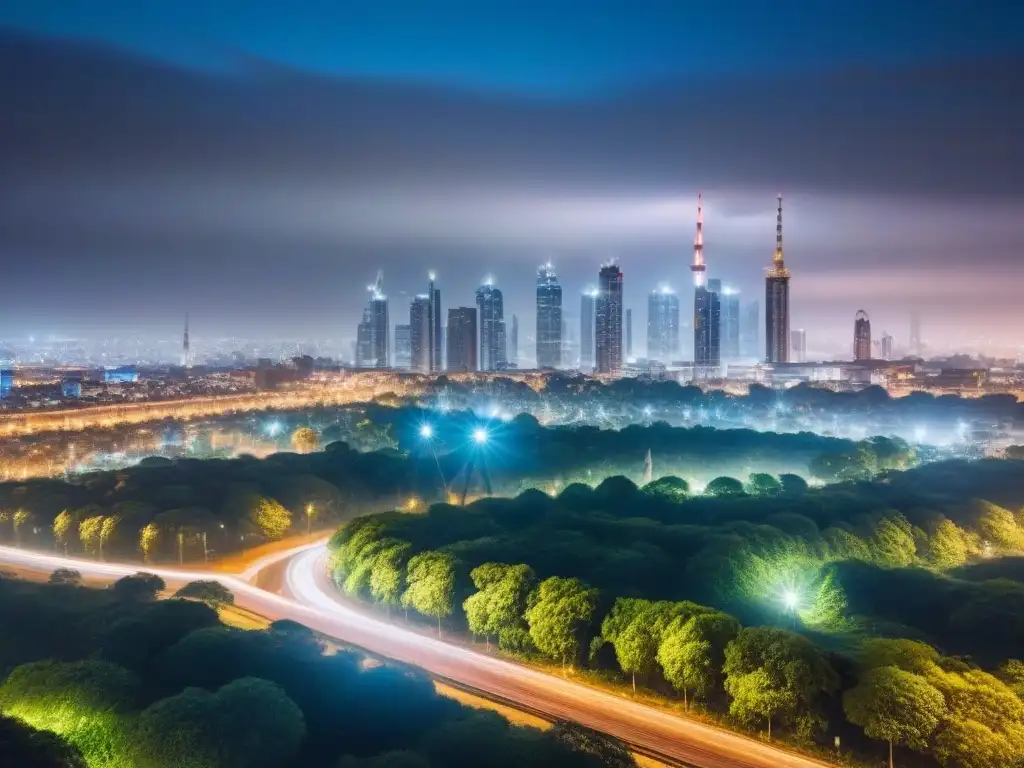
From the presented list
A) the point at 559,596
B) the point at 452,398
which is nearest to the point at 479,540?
the point at 559,596

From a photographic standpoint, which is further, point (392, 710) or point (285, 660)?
point (285, 660)

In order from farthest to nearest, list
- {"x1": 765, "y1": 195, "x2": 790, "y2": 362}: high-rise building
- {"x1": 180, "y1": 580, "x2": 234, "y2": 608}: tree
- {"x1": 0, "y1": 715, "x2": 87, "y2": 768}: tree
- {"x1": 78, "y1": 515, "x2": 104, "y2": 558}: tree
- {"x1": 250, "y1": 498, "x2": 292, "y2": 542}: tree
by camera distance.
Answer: {"x1": 765, "y1": 195, "x2": 790, "y2": 362}: high-rise building < {"x1": 250, "y1": 498, "x2": 292, "y2": 542}: tree < {"x1": 78, "y1": 515, "x2": 104, "y2": 558}: tree < {"x1": 180, "y1": 580, "x2": 234, "y2": 608}: tree < {"x1": 0, "y1": 715, "x2": 87, "y2": 768}: tree

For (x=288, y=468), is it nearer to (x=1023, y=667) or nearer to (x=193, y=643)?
(x=193, y=643)

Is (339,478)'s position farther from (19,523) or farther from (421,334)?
(421,334)

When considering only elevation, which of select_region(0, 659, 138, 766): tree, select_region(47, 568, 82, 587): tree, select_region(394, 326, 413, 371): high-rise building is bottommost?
select_region(47, 568, 82, 587): tree

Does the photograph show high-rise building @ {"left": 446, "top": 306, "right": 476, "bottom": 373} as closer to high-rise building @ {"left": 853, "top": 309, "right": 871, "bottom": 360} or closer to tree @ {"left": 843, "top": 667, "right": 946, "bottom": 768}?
high-rise building @ {"left": 853, "top": 309, "right": 871, "bottom": 360}

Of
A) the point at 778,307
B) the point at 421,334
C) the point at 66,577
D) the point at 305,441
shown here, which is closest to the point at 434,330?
the point at 421,334

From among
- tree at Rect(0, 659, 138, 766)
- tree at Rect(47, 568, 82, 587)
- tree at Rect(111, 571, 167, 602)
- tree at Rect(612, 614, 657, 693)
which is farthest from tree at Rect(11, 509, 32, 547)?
Result: tree at Rect(612, 614, 657, 693)
